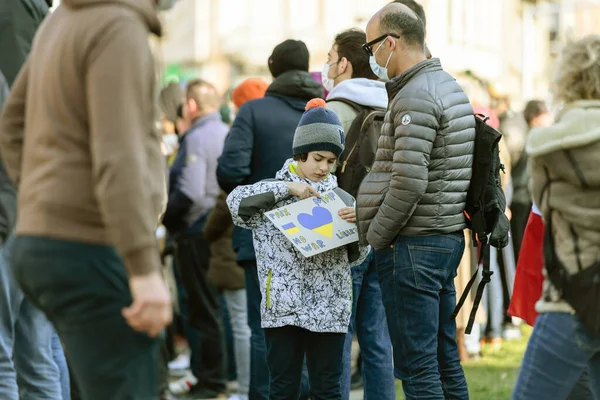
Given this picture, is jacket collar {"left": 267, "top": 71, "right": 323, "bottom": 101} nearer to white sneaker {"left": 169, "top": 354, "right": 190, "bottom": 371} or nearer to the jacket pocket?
the jacket pocket

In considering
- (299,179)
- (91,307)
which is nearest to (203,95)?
(299,179)

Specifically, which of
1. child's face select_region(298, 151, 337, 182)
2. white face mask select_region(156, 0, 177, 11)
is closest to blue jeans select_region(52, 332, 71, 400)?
child's face select_region(298, 151, 337, 182)

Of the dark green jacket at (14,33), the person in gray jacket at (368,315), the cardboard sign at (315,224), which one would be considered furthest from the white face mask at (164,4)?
the person in gray jacket at (368,315)

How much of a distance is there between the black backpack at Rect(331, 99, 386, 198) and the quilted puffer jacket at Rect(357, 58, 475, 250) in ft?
2.10

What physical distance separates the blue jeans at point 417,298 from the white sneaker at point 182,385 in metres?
3.70

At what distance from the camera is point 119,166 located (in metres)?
3.19

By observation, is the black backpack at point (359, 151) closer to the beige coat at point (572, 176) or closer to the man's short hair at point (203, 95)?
the beige coat at point (572, 176)

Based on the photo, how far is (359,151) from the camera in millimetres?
6039

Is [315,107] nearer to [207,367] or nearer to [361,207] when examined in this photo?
[361,207]

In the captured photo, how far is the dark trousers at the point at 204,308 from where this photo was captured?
862 cm

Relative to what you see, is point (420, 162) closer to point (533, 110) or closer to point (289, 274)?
point (289, 274)

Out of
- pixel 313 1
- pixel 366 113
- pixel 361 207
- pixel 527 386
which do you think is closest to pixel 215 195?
pixel 366 113

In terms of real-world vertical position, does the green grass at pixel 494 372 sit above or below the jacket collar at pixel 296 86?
below

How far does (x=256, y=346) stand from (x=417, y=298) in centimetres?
172
